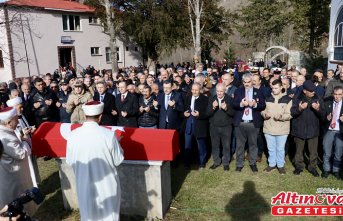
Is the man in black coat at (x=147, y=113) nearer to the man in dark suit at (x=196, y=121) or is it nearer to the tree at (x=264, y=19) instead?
the man in dark suit at (x=196, y=121)

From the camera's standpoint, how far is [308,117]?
247 inches

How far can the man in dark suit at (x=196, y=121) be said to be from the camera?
6.84 m

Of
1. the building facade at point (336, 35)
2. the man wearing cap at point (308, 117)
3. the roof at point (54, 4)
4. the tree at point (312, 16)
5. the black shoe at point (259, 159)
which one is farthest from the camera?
the tree at point (312, 16)

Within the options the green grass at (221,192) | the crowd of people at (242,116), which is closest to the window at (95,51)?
the crowd of people at (242,116)

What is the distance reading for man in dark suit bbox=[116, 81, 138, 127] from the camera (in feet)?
22.8

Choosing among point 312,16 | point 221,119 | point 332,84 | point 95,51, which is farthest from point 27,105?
point 312,16

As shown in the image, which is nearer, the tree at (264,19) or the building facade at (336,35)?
the building facade at (336,35)

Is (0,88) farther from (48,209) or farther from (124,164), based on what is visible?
(124,164)

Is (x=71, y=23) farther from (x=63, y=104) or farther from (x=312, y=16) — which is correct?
(x=63, y=104)

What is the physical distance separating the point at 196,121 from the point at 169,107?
0.67 meters

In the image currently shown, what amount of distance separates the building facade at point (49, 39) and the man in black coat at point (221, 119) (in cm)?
2057

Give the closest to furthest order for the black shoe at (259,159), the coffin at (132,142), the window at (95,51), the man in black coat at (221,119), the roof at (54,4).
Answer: the coffin at (132,142) → the man in black coat at (221,119) → the black shoe at (259,159) → the roof at (54,4) → the window at (95,51)

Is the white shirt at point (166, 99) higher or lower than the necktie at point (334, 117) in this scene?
higher

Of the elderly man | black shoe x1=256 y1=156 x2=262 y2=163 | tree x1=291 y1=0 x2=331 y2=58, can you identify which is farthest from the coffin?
tree x1=291 y1=0 x2=331 y2=58
